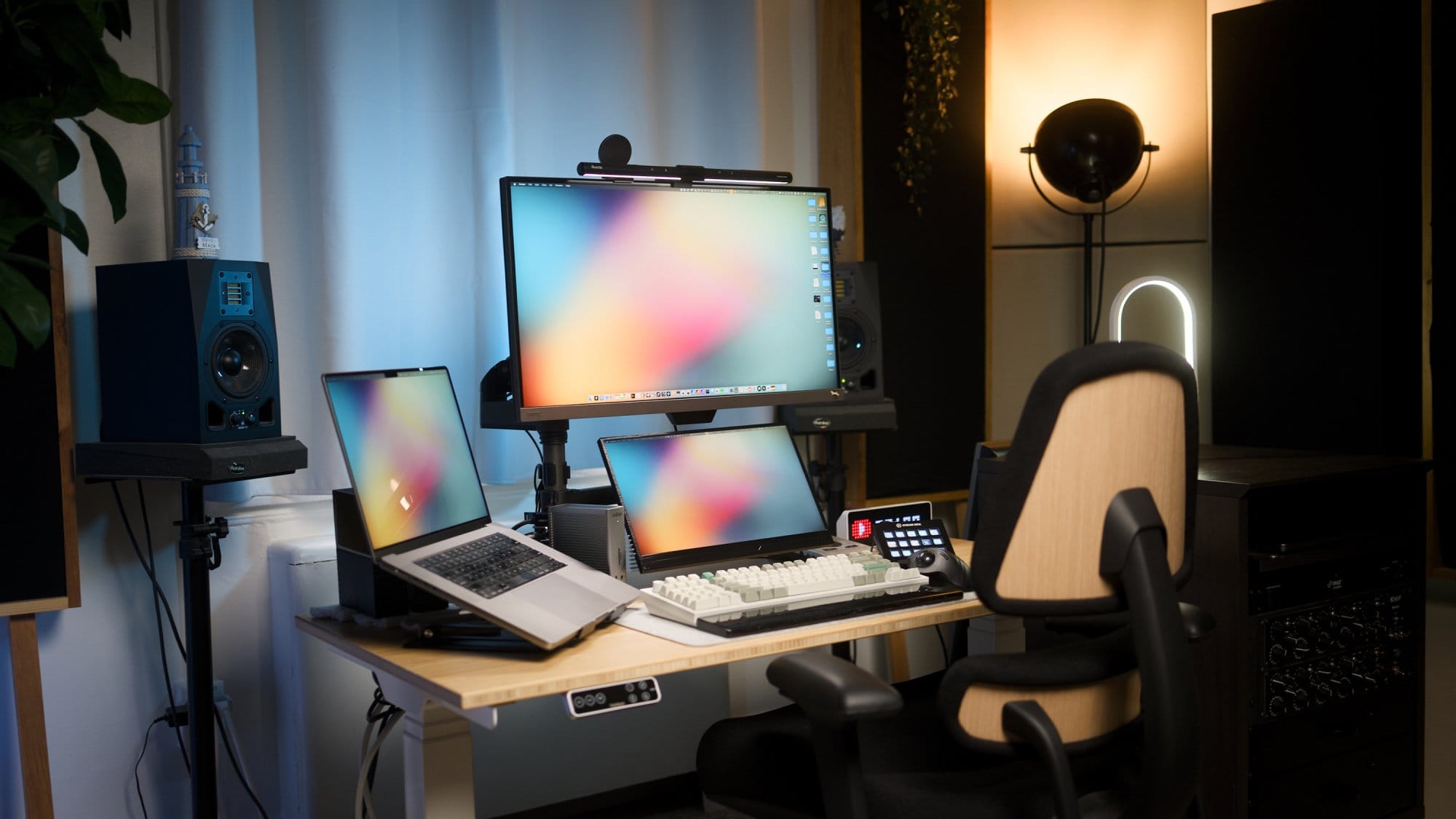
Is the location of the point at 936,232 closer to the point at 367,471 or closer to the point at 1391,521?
the point at 1391,521

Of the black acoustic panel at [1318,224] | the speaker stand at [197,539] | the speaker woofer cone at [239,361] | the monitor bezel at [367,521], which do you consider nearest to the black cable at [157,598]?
the speaker stand at [197,539]

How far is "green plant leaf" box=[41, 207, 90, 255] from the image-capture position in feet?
5.41

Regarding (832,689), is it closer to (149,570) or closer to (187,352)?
(187,352)

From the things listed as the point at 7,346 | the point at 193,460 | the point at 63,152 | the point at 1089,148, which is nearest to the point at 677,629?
the point at 193,460

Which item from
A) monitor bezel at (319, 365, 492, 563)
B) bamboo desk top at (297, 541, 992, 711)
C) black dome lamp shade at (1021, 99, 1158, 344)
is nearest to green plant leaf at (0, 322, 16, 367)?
monitor bezel at (319, 365, 492, 563)

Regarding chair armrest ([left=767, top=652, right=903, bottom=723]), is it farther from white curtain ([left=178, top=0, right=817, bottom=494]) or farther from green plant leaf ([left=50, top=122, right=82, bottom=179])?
white curtain ([left=178, top=0, right=817, bottom=494])

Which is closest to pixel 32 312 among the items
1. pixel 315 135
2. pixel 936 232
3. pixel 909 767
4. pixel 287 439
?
pixel 287 439

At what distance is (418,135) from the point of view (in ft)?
8.35

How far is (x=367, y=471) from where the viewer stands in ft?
5.29

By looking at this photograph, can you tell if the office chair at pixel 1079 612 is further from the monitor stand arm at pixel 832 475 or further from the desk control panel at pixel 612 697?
the monitor stand arm at pixel 832 475

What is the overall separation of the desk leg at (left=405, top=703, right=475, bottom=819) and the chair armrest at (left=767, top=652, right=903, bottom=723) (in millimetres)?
438

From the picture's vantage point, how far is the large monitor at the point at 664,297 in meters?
1.90

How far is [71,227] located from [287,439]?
1.74 ft

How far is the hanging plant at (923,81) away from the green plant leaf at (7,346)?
2.32 meters
